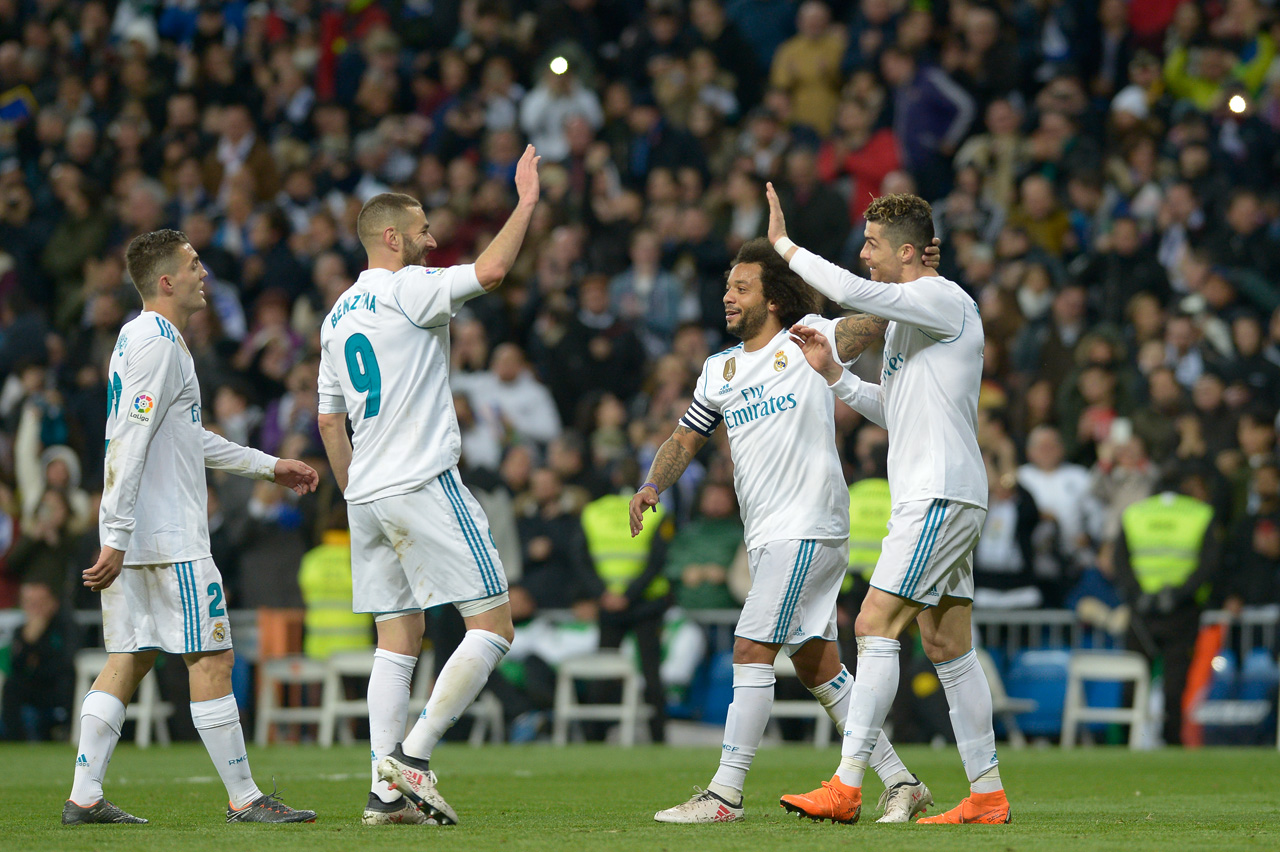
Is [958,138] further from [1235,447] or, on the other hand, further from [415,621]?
[415,621]

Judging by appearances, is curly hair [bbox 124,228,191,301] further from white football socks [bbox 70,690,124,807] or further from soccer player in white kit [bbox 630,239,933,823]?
soccer player in white kit [bbox 630,239,933,823]

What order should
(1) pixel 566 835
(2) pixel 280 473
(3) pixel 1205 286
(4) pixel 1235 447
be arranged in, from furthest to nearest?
(3) pixel 1205 286 < (4) pixel 1235 447 < (2) pixel 280 473 < (1) pixel 566 835

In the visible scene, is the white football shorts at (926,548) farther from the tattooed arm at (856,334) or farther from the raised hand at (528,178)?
the raised hand at (528,178)

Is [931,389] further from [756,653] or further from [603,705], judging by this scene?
[603,705]

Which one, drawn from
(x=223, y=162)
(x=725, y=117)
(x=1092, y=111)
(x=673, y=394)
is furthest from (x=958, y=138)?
(x=223, y=162)

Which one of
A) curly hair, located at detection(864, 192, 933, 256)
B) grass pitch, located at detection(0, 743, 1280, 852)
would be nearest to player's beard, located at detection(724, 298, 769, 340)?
curly hair, located at detection(864, 192, 933, 256)

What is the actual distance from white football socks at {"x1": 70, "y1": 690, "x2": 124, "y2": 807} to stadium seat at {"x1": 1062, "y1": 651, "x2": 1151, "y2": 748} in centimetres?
911

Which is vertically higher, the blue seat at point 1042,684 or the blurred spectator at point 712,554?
the blurred spectator at point 712,554

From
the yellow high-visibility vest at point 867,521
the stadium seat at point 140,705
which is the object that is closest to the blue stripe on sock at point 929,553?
the yellow high-visibility vest at point 867,521

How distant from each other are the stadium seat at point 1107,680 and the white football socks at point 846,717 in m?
6.93

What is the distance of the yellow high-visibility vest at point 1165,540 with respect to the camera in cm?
1454

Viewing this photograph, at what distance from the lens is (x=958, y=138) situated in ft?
62.5

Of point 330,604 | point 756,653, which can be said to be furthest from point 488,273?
point 330,604

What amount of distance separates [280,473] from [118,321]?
11258 millimetres
